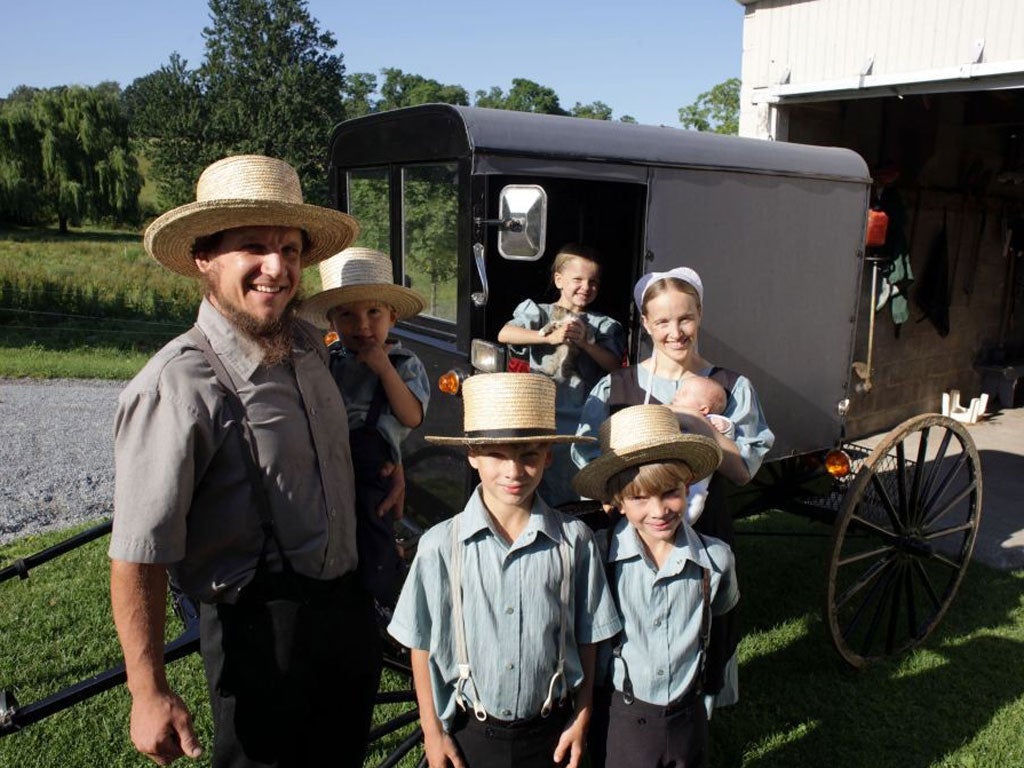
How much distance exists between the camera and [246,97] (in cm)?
4694

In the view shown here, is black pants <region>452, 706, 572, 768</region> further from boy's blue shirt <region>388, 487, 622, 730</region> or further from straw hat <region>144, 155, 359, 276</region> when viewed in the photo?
straw hat <region>144, 155, 359, 276</region>

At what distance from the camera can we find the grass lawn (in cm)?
346

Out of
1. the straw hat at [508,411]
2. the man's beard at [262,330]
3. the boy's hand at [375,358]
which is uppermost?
the man's beard at [262,330]

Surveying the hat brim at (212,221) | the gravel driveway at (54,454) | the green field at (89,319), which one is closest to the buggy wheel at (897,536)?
the hat brim at (212,221)

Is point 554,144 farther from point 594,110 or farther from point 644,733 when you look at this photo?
point 594,110

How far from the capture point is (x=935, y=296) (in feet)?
30.2

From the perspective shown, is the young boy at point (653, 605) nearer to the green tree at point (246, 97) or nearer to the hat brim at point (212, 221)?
the hat brim at point (212, 221)

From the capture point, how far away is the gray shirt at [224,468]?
1.79m

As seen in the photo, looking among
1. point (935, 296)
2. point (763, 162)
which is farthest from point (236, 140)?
point (763, 162)

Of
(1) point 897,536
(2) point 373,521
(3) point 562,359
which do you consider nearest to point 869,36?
(1) point 897,536

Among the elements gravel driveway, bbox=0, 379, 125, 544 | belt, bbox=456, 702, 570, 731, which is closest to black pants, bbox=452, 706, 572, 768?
belt, bbox=456, 702, 570, 731

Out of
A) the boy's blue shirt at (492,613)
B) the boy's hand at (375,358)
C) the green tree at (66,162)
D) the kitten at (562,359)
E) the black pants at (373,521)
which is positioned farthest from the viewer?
the green tree at (66,162)

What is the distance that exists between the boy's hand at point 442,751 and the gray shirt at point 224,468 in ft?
1.69

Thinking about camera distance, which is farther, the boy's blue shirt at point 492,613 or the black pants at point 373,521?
the black pants at point 373,521
